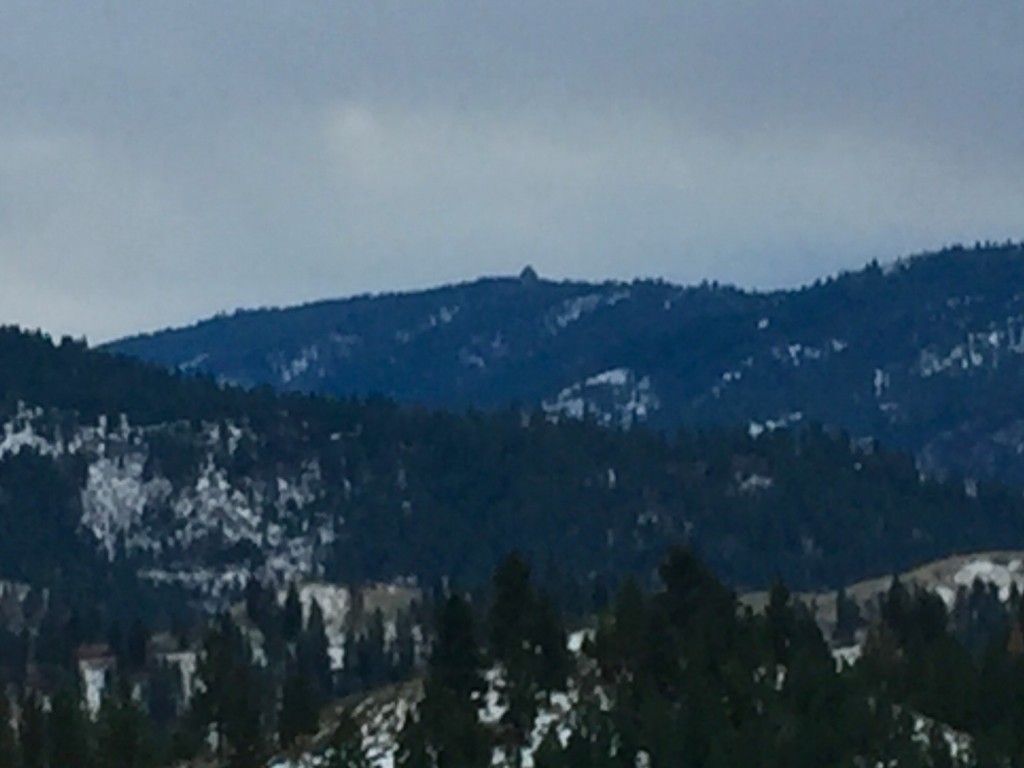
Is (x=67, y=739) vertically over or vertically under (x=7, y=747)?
over

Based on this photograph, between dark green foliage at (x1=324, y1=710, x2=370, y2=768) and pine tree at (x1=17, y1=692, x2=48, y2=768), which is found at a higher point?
pine tree at (x1=17, y1=692, x2=48, y2=768)

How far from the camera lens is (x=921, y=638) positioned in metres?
138

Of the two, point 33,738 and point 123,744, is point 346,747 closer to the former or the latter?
point 123,744

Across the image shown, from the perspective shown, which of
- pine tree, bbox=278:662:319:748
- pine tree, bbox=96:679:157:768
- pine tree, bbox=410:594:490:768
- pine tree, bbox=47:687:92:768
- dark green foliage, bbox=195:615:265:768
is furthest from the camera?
pine tree, bbox=278:662:319:748

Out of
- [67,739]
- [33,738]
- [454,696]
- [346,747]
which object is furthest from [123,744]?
[454,696]

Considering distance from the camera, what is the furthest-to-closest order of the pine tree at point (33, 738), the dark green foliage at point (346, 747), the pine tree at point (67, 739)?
1. the pine tree at point (33, 738)
2. the pine tree at point (67, 739)
3. the dark green foliage at point (346, 747)

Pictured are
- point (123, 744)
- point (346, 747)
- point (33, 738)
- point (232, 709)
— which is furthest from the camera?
point (232, 709)

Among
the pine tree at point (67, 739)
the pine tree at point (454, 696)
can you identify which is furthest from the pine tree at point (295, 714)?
the pine tree at point (67, 739)

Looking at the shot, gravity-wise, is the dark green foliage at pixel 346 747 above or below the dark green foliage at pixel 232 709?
below

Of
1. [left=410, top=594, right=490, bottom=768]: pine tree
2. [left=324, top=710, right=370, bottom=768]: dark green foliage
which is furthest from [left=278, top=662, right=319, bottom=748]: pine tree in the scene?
[left=410, top=594, right=490, bottom=768]: pine tree

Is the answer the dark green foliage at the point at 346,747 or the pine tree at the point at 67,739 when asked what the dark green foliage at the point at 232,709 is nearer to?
the dark green foliage at the point at 346,747

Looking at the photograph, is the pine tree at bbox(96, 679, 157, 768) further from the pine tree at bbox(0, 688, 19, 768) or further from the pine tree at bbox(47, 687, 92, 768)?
the pine tree at bbox(0, 688, 19, 768)

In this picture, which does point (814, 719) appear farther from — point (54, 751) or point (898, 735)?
point (54, 751)

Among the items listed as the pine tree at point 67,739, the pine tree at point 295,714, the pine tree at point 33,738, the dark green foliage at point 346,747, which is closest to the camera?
the dark green foliage at point 346,747
